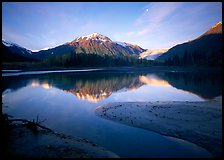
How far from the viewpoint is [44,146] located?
335 inches

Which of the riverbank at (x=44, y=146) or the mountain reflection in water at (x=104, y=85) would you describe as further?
the mountain reflection in water at (x=104, y=85)

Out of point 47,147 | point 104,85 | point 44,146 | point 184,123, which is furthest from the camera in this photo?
point 104,85

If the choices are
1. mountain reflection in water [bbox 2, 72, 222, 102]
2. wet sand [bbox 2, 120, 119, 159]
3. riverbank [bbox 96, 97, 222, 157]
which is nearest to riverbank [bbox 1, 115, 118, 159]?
wet sand [bbox 2, 120, 119, 159]

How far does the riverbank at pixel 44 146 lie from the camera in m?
7.64

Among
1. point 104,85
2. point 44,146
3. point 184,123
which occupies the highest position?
point 104,85

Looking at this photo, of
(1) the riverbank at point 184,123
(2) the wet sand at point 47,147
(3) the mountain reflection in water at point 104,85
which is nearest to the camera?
(2) the wet sand at point 47,147

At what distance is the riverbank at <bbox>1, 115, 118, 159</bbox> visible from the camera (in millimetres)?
7639

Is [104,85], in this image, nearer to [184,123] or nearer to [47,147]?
[184,123]

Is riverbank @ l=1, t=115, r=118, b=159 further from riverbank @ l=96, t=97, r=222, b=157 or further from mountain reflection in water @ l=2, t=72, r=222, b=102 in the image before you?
mountain reflection in water @ l=2, t=72, r=222, b=102

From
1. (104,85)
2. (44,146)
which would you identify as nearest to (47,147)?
(44,146)

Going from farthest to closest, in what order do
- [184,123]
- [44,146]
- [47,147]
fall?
[184,123] → [44,146] → [47,147]

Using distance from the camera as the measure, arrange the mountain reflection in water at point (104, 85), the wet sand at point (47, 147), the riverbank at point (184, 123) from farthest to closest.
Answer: the mountain reflection in water at point (104, 85)
the riverbank at point (184, 123)
the wet sand at point (47, 147)

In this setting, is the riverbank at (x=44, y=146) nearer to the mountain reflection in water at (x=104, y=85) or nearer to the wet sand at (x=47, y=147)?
the wet sand at (x=47, y=147)

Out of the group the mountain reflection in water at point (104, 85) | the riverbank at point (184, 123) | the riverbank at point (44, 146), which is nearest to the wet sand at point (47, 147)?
the riverbank at point (44, 146)
